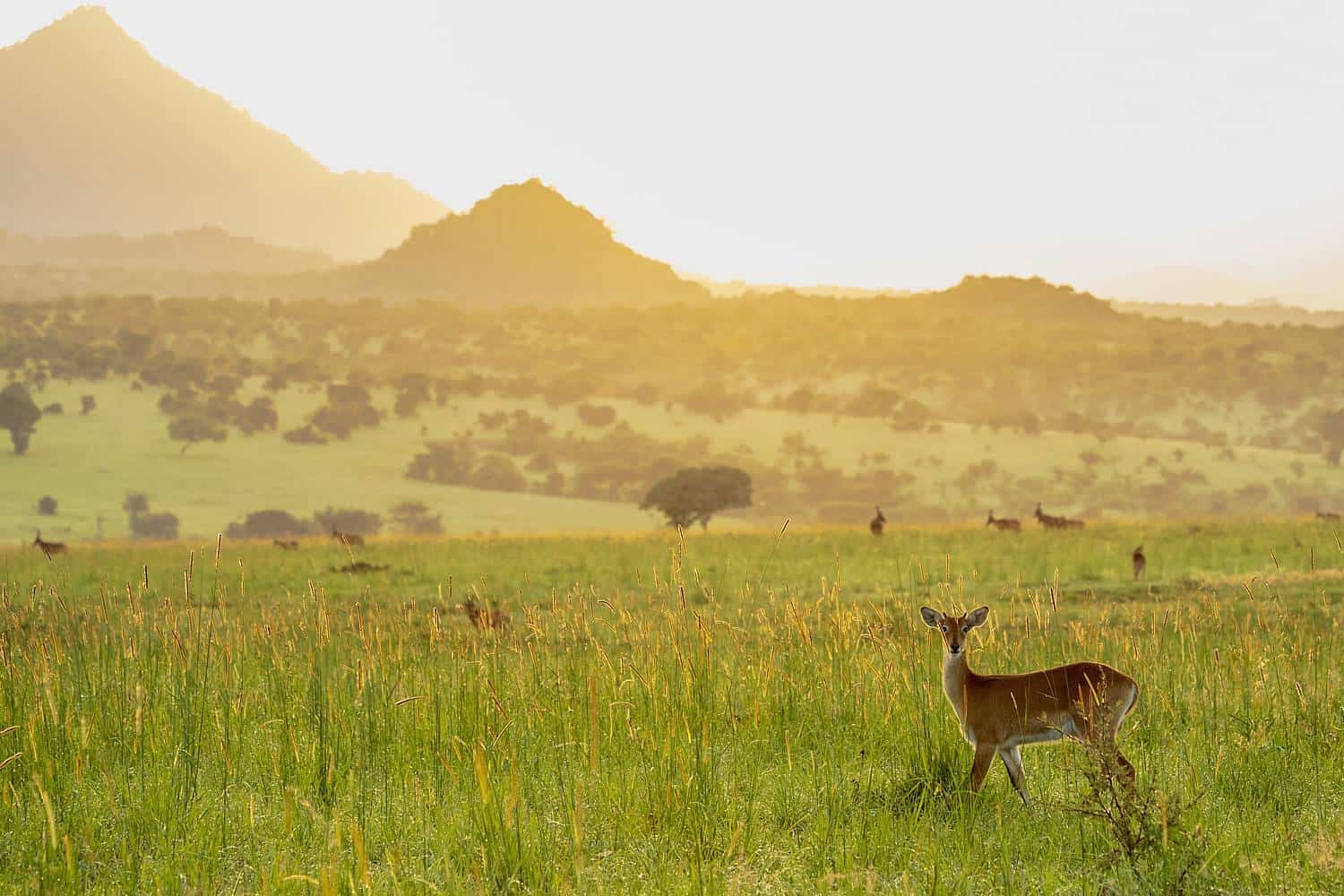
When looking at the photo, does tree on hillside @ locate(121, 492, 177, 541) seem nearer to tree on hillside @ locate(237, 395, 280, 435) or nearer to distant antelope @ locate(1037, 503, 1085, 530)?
tree on hillside @ locate(237, 395, 280, 435)

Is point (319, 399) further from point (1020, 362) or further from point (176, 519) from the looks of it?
point (1020, 362)

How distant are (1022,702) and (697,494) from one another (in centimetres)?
5070

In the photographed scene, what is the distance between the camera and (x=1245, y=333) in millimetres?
142000

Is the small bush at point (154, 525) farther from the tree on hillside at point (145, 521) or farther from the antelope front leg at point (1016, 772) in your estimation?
the antelope front leg at point (1016, 772)

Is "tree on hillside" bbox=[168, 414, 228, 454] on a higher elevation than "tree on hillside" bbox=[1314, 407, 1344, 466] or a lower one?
higher

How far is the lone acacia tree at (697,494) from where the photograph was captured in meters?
56.8

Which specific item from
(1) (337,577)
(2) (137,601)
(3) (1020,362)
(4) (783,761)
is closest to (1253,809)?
(4) (783,761)

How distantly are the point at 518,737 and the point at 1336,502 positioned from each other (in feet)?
300

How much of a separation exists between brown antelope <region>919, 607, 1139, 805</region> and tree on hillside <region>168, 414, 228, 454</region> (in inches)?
3318

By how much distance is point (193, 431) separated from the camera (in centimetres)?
8419

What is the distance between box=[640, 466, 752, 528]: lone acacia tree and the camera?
56.8m

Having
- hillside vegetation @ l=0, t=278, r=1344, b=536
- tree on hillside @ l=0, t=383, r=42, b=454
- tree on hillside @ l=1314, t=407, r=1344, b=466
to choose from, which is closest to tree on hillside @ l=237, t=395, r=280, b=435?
hillside vegetation @ l=0, t=278, r=1344, b=536

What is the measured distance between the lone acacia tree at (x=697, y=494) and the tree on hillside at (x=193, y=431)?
139 ft

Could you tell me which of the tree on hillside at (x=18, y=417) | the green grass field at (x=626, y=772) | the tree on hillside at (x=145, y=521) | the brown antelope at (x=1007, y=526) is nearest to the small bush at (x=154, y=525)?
the tree on hillside at (x=145, y=521)
